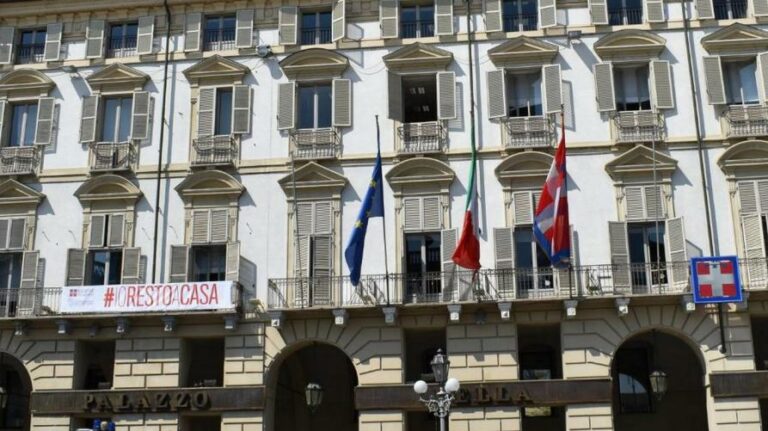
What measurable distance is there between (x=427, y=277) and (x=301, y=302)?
3.82 meters

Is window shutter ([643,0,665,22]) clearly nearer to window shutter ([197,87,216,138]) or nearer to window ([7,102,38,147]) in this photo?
window shutter ([197,87,216,138])

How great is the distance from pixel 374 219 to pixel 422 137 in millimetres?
2998

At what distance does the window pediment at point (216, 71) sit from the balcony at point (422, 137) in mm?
5631

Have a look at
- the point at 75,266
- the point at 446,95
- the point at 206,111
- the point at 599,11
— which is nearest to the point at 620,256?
the point at 446,95

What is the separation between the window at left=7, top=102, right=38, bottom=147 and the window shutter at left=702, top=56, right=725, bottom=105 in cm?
2172

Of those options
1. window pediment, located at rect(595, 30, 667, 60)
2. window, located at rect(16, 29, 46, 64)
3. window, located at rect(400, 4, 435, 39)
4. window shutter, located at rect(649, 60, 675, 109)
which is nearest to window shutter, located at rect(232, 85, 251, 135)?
window, located at rect(400, 4, 435, 39)

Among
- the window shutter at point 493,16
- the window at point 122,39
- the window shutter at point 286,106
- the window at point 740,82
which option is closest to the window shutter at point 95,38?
the window at point 122,39

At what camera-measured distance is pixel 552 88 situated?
2877cm

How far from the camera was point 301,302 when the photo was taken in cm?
2762

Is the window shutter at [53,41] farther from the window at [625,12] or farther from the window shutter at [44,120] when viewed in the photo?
the window at [625,12]

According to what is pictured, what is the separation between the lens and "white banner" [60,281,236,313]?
2748cm

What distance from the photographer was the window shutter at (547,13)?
96.8 feet

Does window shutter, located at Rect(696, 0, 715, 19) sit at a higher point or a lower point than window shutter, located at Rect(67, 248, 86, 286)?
higher

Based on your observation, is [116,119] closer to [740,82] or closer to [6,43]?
[6,43]
